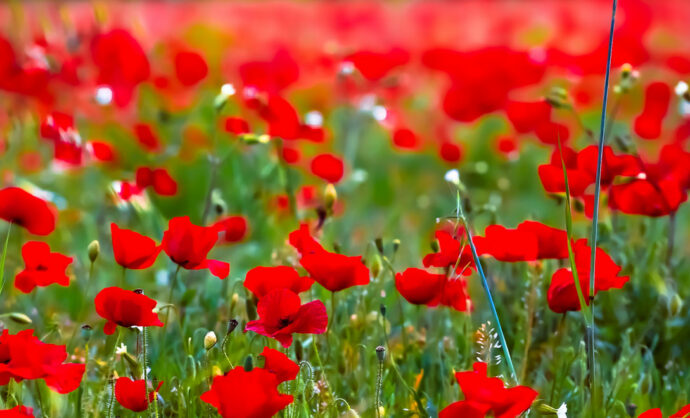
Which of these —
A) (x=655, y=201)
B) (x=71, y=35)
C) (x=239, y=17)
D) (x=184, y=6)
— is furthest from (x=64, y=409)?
(x=184, y=6)

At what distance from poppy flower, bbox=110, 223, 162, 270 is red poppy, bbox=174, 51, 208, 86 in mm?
1699

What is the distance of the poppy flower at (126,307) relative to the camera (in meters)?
1.27

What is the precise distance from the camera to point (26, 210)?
157 cm

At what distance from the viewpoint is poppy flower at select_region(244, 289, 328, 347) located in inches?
50.5

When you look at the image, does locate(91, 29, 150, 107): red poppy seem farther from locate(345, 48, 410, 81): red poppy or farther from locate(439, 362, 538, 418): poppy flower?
locate(439, 362, 538, 418): poppy flower

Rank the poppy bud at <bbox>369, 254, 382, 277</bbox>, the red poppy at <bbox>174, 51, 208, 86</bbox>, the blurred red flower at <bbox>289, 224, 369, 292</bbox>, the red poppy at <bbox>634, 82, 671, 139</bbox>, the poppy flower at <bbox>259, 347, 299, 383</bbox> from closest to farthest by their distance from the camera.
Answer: the poppy flower at <bbox>259, 347, 299, 383</bbox> < the blurred red flower at <bbox>289, 224, 369, 292</bbox> < the poppy bud at <bbox>369, 254, 382, 277</bbox> < the red poppy at <bbox>634, 82, 671, 139</bbox> < the red poppy at <bbox>174, 51, 208, 86</bbox>

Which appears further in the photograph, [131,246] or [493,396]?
[131,246]

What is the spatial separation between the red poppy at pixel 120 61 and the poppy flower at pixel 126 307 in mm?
1822

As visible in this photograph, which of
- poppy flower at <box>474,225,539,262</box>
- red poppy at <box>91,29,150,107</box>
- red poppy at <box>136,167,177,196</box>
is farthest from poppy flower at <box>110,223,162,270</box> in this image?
red poppy at <box>91,29,150,107</box>

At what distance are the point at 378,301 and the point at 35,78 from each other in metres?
1.43

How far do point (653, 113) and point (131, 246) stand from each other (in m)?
1.43

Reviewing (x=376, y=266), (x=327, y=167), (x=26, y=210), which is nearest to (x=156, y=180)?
(x=327, y=167)

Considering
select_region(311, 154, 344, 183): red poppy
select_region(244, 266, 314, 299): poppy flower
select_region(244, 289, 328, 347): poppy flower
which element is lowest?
select_region(244, 289, 328, 347): poppy flower

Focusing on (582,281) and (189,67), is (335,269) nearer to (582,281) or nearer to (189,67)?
(582,281)
